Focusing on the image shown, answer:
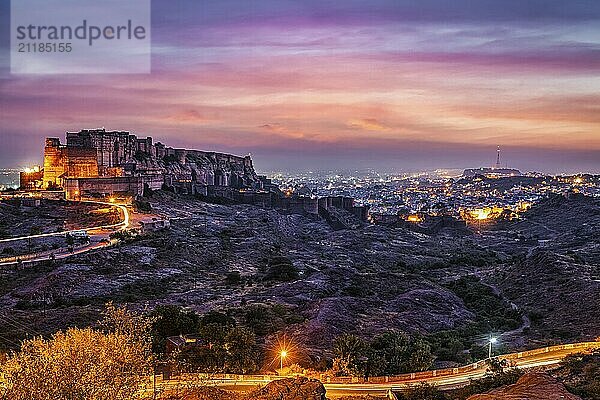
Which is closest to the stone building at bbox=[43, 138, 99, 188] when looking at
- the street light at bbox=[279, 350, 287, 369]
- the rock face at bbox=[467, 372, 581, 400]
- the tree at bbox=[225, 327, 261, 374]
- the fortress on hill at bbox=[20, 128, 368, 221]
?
the fortress on hill at bbox=[20, 128, 368, 221]

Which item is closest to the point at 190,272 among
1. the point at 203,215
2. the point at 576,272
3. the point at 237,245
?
the point at 237,245

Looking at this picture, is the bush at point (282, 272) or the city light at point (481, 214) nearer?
the bush at point (282, 272)

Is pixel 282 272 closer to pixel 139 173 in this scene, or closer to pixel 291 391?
pixel 291 391

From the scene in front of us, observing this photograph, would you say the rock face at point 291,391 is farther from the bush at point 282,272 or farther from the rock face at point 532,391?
the bush at point 282,272

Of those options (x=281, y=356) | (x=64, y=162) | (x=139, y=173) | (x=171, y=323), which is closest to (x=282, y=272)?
(x=171, y=323)

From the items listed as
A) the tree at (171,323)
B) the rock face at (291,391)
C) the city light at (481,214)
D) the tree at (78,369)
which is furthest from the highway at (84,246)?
the city light at (481,214)
